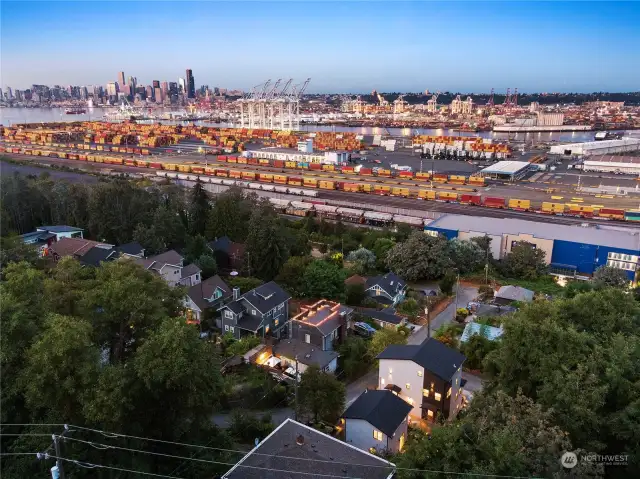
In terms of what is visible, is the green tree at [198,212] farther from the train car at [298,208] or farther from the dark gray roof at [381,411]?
the dark gray roof at [381,411]

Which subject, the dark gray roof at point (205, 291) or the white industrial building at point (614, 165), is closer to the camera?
the dark gray roof at point (205, 291)

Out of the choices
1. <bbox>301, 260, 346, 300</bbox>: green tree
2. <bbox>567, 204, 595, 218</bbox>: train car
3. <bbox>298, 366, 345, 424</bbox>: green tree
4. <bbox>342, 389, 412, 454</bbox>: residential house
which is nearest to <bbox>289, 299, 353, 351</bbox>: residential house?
<bbox>301, 260, 346, 300</bbox>: green tree

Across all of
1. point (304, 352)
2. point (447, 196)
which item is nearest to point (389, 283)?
point (304, 352)

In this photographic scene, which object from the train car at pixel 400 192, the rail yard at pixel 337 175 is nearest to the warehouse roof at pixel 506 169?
the rail yard at pixel 337 175

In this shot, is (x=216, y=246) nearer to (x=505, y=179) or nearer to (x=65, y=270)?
(x=65, y=270)

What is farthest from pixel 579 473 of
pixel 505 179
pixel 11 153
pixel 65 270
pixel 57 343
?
pixel 11 153

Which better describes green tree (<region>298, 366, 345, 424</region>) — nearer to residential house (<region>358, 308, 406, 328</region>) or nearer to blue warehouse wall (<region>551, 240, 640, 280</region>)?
residential house (<region>358, 308, 406, 328</region>)
